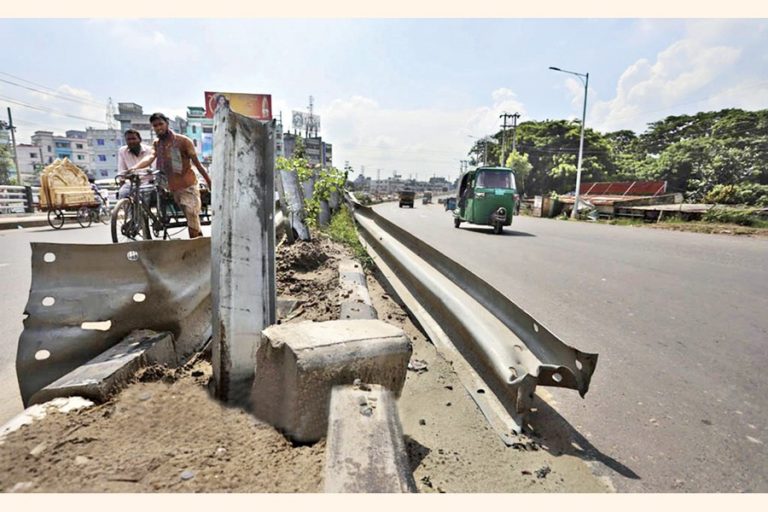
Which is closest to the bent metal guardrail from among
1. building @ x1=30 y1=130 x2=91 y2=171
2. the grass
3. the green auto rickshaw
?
→ the grass

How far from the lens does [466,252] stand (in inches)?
336

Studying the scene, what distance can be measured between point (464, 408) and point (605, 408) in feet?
2.81

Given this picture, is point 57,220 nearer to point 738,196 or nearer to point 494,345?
point 494,345

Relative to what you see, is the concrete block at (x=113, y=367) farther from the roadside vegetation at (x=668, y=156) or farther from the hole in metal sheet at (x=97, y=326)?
the roadside vegetation at (x=668, y=156)

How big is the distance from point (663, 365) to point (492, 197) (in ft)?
33.2

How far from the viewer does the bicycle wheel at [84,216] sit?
12.7 meters

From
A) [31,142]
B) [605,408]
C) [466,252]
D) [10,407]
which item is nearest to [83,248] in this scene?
[10,407]

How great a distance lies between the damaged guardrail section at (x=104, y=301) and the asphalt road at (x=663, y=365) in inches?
95.7

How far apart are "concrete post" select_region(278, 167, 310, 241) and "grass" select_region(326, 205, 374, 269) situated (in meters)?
0.85

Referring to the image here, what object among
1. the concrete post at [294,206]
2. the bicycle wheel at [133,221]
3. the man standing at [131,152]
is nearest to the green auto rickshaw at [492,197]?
the concrete post at [294,206]

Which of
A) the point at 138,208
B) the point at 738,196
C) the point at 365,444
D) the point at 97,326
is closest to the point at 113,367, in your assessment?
the point at 97,326

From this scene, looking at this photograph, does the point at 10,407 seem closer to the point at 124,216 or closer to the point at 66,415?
the point at 66,415

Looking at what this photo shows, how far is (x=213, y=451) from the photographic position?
165 cm

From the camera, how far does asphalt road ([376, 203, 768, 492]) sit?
1.83m
